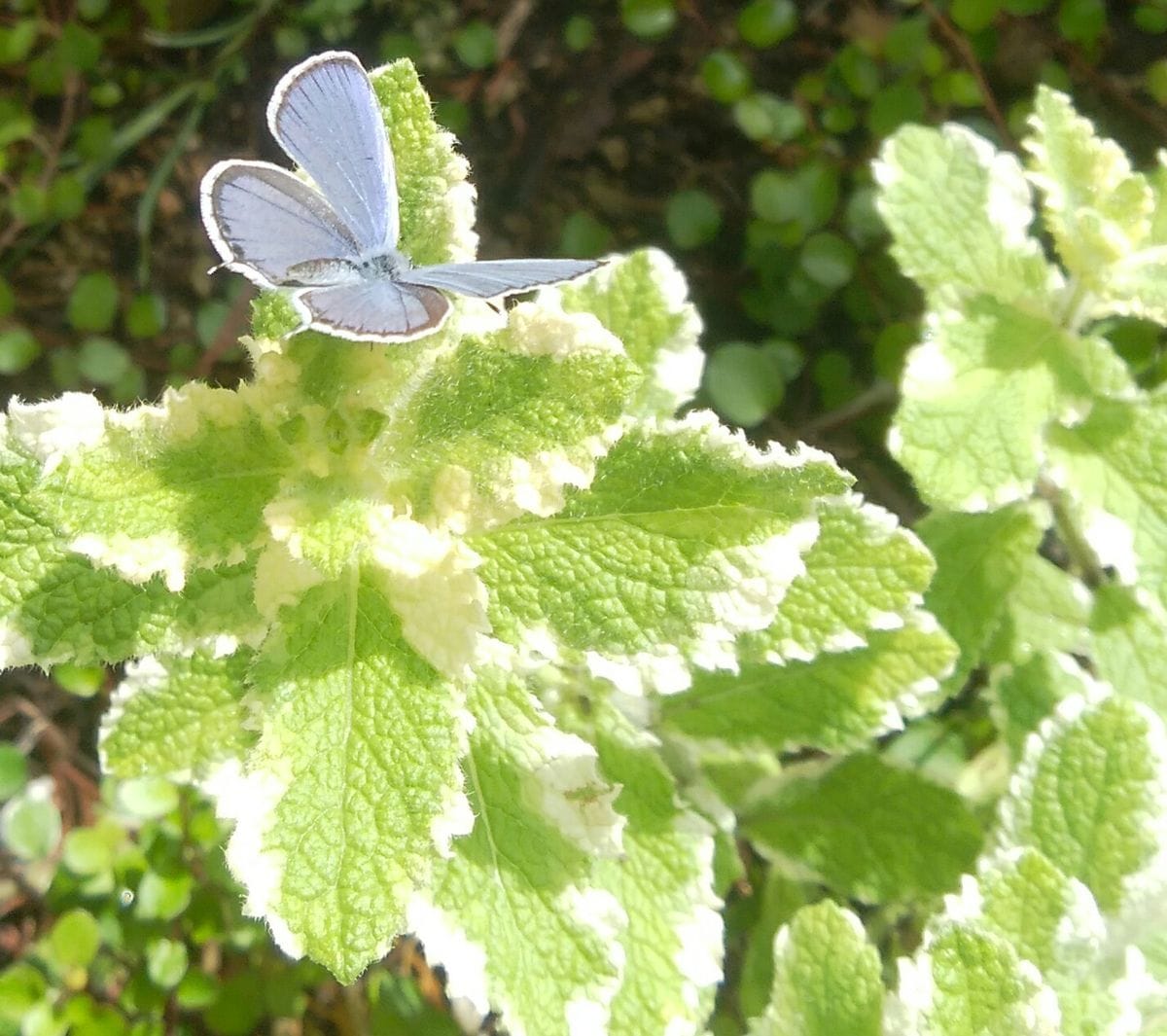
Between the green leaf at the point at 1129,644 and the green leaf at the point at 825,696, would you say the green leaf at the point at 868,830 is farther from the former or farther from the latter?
the green leaf at the point at 1129,644

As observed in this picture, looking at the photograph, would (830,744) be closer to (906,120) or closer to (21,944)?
(906,120)

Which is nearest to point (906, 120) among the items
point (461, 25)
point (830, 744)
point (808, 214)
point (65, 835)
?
point (808, 214)

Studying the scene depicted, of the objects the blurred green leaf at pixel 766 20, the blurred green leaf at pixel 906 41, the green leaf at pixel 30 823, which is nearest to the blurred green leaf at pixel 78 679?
the green leaf at pixel 30 823

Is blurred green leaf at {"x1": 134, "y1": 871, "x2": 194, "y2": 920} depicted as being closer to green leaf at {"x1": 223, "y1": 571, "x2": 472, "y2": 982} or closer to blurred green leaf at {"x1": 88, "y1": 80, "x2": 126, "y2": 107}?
green leaf at {"x1": 223, "y1": 571, "x2": 472, "y2": 982}

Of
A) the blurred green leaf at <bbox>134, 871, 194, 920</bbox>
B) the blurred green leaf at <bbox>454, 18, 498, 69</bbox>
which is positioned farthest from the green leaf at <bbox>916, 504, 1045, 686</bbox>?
the blurred green leaf at <bbox>454, 18, 498, 69</bbox>

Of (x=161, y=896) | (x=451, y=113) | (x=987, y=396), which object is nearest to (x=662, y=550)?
(x=987, y=396)
